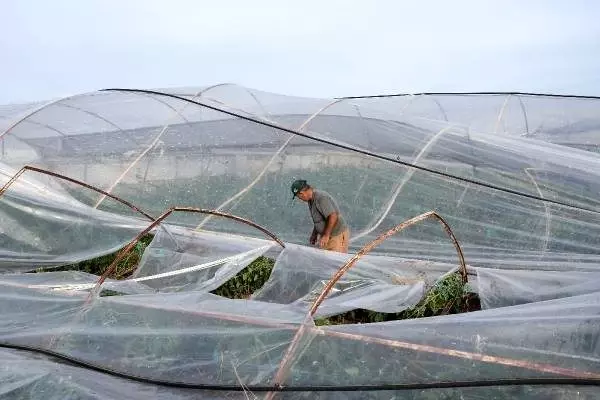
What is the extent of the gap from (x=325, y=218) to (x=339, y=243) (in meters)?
0.31

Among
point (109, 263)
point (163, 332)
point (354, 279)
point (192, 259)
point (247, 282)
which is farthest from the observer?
point (109, 263)

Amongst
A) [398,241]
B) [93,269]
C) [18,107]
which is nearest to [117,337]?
[398,241]

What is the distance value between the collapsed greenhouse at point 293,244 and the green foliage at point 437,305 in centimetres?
13

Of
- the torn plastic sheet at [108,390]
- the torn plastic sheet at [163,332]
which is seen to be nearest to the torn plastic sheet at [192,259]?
the torn plastic sheet at [163,332]

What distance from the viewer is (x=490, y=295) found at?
19.4 ft

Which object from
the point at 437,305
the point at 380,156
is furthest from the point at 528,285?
the point at 380,156

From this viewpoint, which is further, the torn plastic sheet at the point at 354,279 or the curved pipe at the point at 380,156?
the curved pipe at the point at 380,156

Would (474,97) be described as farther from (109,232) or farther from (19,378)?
(19,378)

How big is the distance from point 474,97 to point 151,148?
217 inches

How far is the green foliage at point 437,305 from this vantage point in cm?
653

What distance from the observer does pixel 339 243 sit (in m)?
7.77

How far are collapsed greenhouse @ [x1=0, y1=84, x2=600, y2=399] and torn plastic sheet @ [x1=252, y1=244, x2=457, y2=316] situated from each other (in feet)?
0.07

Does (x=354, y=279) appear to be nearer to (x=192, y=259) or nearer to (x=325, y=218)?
(x=325, y=218)

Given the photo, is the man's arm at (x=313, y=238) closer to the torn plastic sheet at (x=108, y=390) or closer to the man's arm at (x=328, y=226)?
the man's arm at (x=328, y=226)
